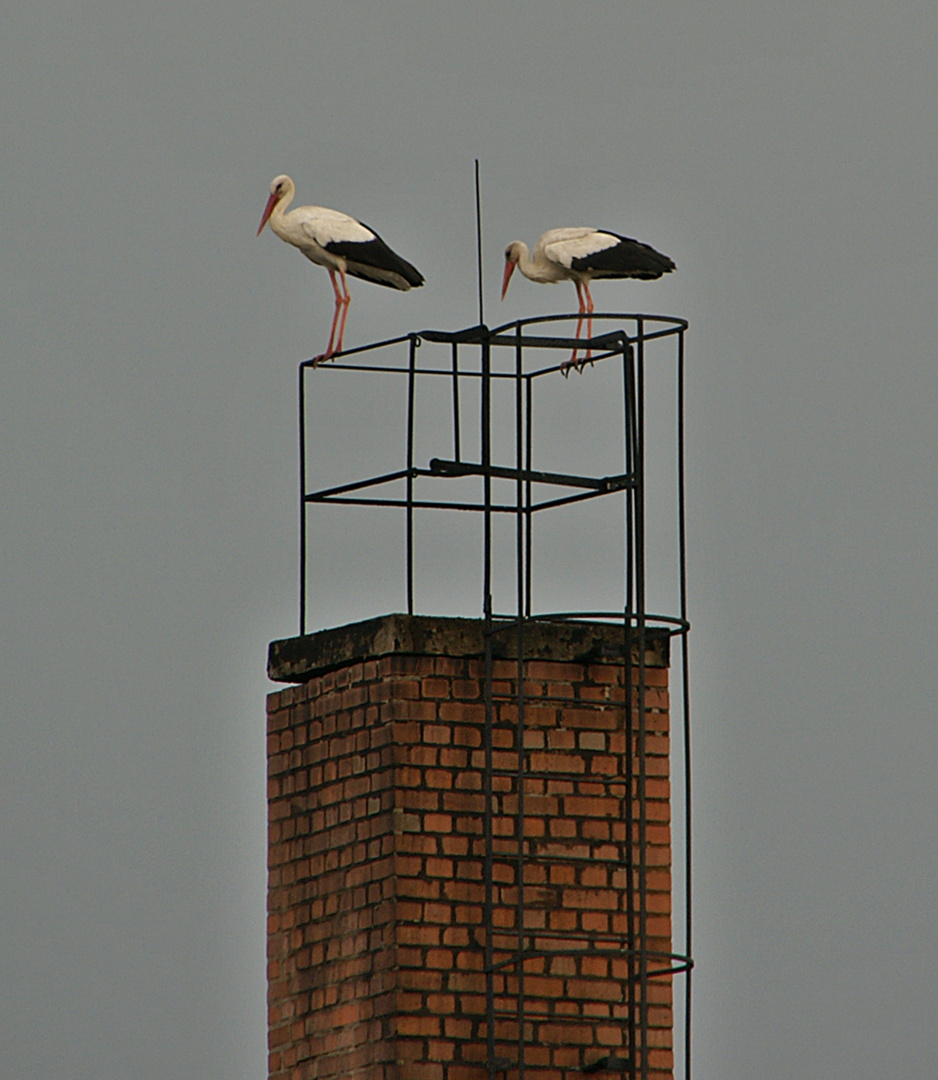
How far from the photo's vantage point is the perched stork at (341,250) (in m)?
12.8

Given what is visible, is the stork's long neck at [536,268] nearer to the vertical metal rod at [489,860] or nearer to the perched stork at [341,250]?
the perched stork at [341,250]

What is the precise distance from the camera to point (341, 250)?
13.1 metres

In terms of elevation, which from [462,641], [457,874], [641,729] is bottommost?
[457,874]

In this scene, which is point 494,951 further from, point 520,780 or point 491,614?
point 491,614

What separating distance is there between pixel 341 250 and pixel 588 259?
61.2 inches

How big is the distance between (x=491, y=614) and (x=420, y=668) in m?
0.34

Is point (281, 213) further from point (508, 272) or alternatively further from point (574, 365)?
point (574, 365)

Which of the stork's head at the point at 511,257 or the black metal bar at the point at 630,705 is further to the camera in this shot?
the stork's head at the point at 511,257

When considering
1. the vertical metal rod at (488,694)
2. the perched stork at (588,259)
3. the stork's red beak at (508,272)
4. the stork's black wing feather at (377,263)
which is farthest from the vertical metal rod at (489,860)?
the stork's red beak at (508,272)

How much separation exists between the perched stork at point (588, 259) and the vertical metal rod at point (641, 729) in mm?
2193

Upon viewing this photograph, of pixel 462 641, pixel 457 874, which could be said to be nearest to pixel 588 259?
pixel 462 641

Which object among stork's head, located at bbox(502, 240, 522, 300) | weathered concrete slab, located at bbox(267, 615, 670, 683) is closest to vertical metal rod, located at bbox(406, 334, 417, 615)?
weathered concrete slab, located at bbox(267, 615, 670, 683)

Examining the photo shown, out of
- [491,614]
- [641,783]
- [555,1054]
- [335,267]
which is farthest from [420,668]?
[335,267]

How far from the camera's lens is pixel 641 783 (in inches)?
361
